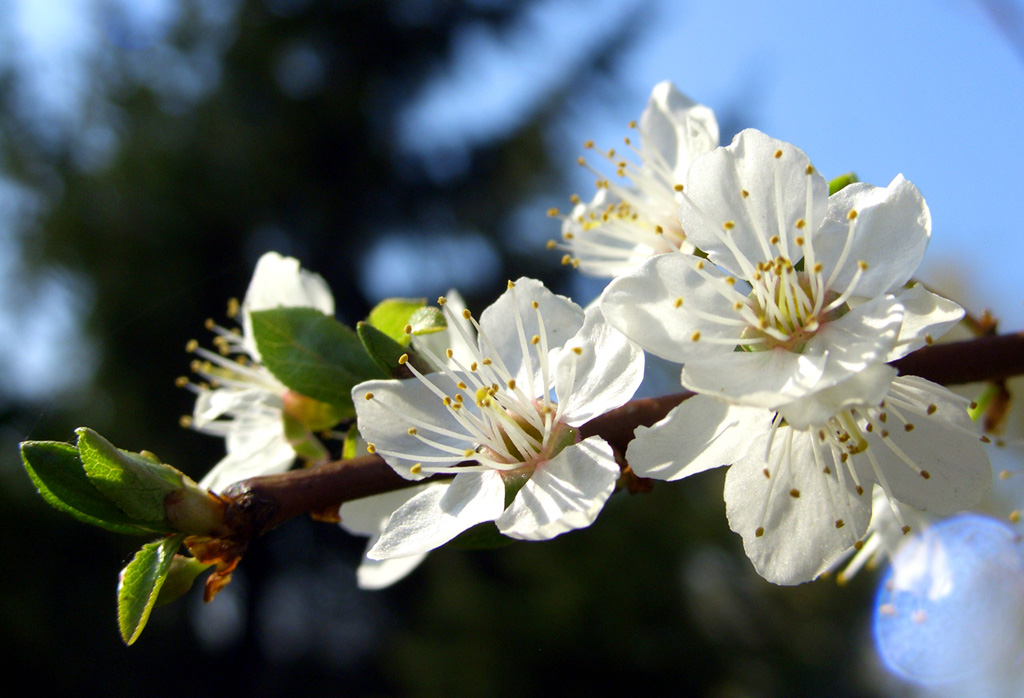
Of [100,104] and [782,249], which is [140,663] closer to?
[100,104]

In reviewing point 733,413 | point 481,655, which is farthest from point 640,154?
point 481,655

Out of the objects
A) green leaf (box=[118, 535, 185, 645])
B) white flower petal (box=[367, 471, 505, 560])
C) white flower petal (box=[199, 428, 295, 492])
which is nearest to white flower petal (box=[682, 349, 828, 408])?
white flower petal (box=[367, 471, 505, 560])

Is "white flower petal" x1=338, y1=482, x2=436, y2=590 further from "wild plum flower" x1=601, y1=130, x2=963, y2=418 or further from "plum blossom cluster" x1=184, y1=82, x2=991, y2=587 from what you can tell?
"wild plum flower" x1=601, y1=130, x2=963, y2=418

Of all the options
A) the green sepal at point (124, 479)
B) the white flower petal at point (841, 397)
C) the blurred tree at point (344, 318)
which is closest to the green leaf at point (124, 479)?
the green sepal at point (124, 479)

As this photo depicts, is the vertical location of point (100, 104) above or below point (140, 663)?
above

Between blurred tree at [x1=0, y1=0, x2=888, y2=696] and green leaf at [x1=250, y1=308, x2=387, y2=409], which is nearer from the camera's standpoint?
green leaf at [x1=250, y1=308, x2=387, y2=409]

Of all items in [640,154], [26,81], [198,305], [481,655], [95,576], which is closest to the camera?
[640,154]
